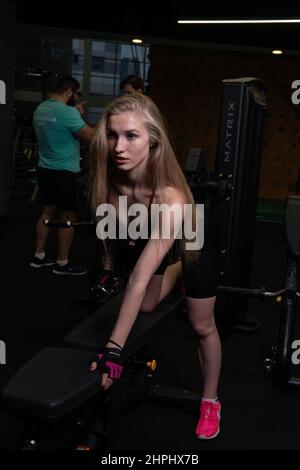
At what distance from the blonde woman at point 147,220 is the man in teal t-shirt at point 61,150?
5.84 ft

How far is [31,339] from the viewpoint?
256 cm

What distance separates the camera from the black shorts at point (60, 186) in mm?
3545

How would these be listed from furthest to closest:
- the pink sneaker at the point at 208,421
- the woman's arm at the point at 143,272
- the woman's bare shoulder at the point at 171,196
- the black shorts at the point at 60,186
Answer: the black shorts at the point at 60,186 < the pink sneaker at the point at 208,421 < the woman's bare shoulder at the point at 171,196 < the woman's arm at the point at 143,272

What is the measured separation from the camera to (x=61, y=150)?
3.50m

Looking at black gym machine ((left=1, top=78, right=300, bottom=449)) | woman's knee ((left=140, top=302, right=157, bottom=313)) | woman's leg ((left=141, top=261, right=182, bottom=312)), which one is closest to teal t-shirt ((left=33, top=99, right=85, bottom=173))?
black gym machine ((left=1, top=78, right=300, bottom=449))

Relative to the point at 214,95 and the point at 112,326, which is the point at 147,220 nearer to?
the point at 112,326

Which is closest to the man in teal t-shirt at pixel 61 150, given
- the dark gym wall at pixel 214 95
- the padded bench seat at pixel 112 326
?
the padded bench seat at pixel 112 326

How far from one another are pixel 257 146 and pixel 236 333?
0.96 m

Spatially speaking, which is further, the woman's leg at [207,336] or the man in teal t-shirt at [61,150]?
the man in teal t-shirt at [61,150]

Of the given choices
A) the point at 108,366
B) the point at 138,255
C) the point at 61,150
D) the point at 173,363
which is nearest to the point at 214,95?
the point at 61,150

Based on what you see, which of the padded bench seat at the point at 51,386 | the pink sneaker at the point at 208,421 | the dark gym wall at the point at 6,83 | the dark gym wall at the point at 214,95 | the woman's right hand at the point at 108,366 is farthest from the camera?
the dark gym wall at the point at 214,95

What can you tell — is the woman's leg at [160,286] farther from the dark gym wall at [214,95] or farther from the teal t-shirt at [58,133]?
the dark gym wall at [214,95]
